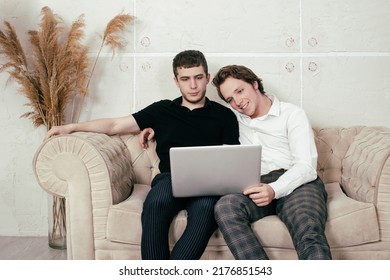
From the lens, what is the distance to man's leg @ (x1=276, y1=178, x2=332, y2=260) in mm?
1671

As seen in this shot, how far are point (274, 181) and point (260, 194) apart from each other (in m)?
0.19

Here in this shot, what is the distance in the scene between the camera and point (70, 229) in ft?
6.75

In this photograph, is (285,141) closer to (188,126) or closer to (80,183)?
(188,126)

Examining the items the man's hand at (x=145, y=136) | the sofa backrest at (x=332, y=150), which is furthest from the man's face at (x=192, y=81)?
the sofa backrest at (x=332, y=150)

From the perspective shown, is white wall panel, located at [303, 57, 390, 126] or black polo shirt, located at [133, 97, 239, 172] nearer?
black polo shirt, located at [133, 97, 239, 172]

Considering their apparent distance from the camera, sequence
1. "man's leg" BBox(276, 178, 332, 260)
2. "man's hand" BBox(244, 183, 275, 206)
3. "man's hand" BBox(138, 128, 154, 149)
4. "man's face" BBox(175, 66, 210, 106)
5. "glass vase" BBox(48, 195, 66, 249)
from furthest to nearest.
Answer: "glass vase" BBox(48, 195, 66, 249)
"man's hand" BBox(138, 128, 154, 149)
"man's face" BBox(175, 66, 210, 106)
"man's hand" BBox(244, 183, 275, 206)
"man's leg" BBox(276, 178, 332, 260)

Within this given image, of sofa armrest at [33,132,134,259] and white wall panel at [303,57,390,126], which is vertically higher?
white wall panel at [303,57,390,126]

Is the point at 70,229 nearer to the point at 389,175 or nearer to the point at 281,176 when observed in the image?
the point at 281,176

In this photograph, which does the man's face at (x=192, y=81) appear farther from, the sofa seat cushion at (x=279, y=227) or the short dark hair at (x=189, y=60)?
the sofa seat cushion at (x=279, y=227)

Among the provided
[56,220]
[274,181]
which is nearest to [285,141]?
[274,181]

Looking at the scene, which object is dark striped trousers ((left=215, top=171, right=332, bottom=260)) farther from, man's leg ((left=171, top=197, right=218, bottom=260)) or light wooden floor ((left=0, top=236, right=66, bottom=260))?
light wooden floor ((left=0, top=236, right=66, bottom=260))

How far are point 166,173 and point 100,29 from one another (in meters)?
1.00

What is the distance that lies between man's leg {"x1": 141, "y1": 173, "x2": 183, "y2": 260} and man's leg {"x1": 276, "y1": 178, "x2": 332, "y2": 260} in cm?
42

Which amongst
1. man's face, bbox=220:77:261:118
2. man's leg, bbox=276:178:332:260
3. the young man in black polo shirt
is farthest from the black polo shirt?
man's leg, bbox=276:178:332:260
